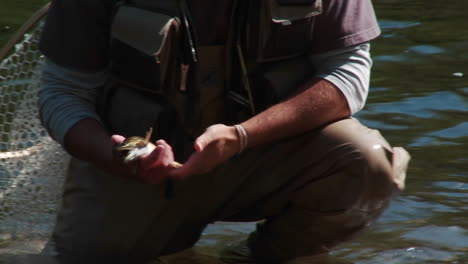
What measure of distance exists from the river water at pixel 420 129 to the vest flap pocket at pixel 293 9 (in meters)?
0.90

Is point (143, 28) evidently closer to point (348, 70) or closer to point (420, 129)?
point (348, 70)

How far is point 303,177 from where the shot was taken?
11.1 feet

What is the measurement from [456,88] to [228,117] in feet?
9.67

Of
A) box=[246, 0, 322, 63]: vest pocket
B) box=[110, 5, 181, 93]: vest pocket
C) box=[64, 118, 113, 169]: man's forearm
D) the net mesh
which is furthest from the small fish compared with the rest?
the net mesh

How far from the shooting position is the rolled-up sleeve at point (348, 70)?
3.31m

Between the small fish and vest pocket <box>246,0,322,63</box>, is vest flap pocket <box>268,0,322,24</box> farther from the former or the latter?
the small fish

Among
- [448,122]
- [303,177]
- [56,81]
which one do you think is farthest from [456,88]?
[56,81]

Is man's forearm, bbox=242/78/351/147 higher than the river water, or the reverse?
man's forearm, bbox=242/78/351/147

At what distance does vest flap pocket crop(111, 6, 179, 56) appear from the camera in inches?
125

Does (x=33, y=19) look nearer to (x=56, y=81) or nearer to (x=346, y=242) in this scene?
(x=56, y=81)

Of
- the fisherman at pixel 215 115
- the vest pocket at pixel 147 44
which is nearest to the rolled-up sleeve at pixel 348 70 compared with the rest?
the fisherman at pixel 215 115

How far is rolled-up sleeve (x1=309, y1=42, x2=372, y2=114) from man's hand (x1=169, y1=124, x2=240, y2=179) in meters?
0.45

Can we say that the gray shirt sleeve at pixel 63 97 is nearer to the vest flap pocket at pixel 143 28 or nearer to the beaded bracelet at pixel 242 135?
the vest flap pocket at pixel 143 28

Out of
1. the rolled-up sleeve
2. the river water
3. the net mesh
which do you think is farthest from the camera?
the net mesh
